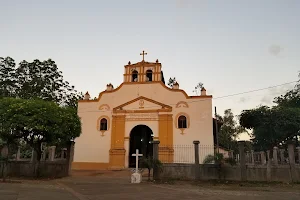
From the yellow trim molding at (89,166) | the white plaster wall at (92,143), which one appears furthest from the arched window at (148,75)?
the yellow trim molding at (89,166)

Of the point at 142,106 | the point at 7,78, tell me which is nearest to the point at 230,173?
the point at 142,106

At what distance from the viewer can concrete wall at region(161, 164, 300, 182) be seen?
1296 cm

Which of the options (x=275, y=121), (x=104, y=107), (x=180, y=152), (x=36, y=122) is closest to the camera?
(x=36, y=122)

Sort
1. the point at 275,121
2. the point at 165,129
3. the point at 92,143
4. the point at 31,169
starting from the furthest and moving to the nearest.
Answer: the point at 275,121
the point at 92,143
the point at 165,129
the point at 31,169

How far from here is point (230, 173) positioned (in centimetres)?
1349

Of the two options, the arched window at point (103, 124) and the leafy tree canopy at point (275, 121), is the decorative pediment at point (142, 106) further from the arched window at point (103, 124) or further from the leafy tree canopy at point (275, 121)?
the leafy tree canopy at point (275, 121)

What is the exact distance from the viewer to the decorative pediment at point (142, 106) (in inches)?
822

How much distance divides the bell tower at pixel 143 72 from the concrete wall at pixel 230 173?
988cm

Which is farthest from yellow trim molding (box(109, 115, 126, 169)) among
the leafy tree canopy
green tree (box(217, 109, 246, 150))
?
green tree (box(217, 109, 246, 150))

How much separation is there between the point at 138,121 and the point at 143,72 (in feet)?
14.4

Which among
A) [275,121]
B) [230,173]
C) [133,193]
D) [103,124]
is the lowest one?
[133,193]

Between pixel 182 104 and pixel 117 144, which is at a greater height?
pixel 182 104

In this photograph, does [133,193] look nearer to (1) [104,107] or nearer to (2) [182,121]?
(2) [182,121]

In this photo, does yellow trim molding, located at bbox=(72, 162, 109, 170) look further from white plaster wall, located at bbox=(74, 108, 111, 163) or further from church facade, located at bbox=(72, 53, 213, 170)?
white plaster wall, located at bbox=(74, 108, 111, 163)
